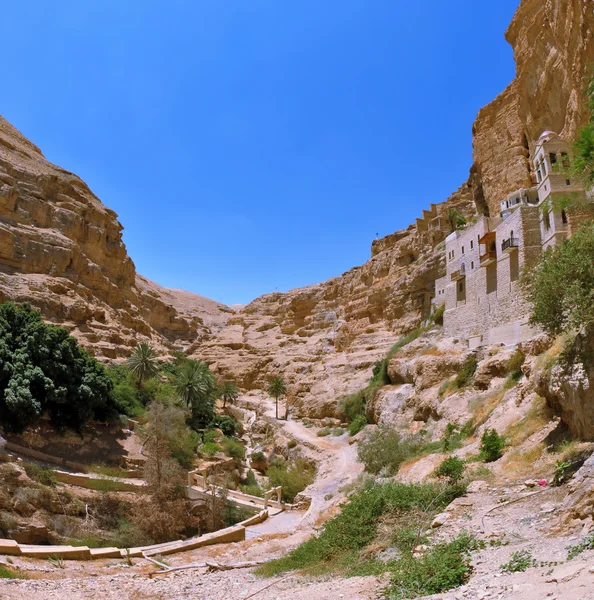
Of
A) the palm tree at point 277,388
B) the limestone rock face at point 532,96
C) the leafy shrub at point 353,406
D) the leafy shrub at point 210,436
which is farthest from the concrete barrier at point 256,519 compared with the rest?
the limestone rock face at point 532,96

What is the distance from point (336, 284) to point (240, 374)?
21560mm

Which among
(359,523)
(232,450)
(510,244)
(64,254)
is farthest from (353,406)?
(64,254)

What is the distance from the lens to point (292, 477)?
31.6 m

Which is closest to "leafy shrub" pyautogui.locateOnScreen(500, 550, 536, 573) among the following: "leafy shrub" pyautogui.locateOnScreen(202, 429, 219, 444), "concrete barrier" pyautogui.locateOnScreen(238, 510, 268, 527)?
"concrete barrier" pyautogui.locateOnScreen(238, 510, 268, 527)

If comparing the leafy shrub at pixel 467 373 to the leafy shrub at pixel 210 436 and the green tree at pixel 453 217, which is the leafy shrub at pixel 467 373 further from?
the green tree at pixel 453 217

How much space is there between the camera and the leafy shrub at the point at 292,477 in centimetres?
3084

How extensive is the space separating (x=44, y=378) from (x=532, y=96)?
40092mm

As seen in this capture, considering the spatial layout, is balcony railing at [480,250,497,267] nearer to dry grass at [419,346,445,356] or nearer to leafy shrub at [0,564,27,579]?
dry grass at [419,346,445,356]

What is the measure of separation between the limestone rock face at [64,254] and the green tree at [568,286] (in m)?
46.3

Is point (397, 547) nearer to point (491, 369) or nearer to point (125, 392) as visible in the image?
point (491, 369)

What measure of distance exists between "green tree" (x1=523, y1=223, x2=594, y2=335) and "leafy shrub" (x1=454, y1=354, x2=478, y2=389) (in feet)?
43.4

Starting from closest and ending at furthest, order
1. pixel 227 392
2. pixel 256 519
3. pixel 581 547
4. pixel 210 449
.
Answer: pixel 581 547 < pixel 256 519 < pixel 210 449 < pixel 227 392

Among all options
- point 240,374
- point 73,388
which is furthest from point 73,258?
point 73,388

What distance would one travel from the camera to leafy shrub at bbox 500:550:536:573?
6660mm
